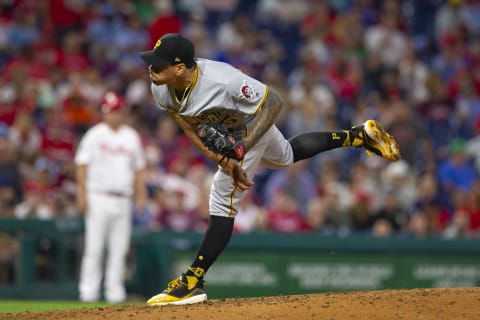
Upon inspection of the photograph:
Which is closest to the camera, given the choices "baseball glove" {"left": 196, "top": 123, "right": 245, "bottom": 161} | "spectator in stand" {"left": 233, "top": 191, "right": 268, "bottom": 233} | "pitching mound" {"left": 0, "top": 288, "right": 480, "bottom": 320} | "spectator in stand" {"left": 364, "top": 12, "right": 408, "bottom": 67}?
"pitching mound" {"left": 0, "top": 288, "right": 480, "bottom": 320}

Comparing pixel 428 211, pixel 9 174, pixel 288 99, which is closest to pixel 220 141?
pixel 9 174

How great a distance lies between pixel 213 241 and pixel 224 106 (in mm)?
1027

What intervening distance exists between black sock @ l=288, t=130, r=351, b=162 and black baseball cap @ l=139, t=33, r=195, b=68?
1253 millimetres

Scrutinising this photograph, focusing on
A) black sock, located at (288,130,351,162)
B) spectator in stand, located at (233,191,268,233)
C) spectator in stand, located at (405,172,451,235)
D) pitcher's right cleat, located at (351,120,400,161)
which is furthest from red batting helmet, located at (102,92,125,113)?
spectator in stand, located at (405,172,451,235)

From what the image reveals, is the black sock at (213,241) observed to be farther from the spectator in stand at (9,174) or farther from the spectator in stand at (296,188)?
the spectator in stand at (296,188)

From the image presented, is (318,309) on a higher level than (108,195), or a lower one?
lower

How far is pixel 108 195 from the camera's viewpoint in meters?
10.5

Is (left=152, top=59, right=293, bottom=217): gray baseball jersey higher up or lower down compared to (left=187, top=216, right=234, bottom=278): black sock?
higher up

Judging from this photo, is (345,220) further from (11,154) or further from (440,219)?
(11,154)

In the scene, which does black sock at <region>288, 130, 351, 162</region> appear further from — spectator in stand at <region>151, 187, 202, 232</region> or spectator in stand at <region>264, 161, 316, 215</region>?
spectator in stand at <region>264, 161, 316, 215</region>

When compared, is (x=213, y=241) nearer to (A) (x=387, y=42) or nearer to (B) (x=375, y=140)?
(B) (x=375, y=140)

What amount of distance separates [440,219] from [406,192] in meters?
0.59

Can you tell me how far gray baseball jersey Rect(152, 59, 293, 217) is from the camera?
6.35 m

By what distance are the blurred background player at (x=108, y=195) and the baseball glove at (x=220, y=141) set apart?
13.9 ft
